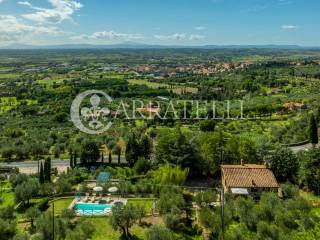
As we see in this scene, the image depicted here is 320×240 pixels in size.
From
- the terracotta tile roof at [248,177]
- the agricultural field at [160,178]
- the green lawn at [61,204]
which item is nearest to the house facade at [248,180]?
the terracotta tile roof at [248,177]

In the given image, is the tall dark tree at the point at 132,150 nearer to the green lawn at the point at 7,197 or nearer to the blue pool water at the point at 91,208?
the blue pool water at the point at 91,208

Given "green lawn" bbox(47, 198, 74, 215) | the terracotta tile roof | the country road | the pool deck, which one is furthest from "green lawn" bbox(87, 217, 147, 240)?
the country road

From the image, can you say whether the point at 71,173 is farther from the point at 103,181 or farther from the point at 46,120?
the point at 46,120

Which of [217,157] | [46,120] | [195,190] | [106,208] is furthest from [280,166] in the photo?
[46,120]

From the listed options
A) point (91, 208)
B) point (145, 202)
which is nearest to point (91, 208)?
point (91, 208)

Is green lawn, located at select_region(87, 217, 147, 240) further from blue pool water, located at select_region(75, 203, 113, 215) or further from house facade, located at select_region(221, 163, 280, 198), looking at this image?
house facade, located at select_region(221, 163, 280, 198)

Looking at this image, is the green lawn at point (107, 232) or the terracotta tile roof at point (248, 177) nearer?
the green lawn at point (107, 232)

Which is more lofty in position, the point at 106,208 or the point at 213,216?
the point at 213,216
